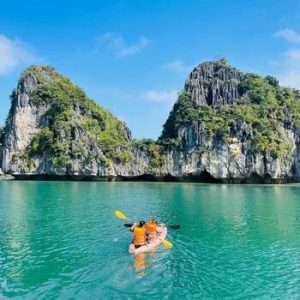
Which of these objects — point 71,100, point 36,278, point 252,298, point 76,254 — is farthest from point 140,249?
point 71,100

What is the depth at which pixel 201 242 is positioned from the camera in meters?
20.6

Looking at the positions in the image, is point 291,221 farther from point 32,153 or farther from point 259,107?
point 32,153

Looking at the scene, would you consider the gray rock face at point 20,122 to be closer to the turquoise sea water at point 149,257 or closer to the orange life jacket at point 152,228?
the turquoise sea water at point 149,257

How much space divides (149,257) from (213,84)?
2766 inches

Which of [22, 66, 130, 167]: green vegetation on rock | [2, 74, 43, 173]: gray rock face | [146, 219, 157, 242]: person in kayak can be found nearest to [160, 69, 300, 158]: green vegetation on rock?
[22, 66, 130, 167]: green vegetation on rock

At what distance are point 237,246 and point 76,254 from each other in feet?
Result: 27.1

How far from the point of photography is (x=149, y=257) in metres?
17.3

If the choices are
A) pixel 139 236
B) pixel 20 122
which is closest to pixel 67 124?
pixel 20 122

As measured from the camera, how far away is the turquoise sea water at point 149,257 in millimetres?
13516

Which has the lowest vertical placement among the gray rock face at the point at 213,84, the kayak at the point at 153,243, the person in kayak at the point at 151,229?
the kayak at the point at 153,243

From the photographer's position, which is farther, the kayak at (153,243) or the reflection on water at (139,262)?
the kayak at (153,243)

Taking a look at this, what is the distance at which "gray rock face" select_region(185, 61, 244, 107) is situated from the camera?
81688 mm

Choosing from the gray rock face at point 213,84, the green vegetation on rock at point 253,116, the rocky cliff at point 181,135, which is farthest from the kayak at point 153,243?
the gray rock face at point 213,84

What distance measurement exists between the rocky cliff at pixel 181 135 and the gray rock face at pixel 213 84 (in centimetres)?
22
